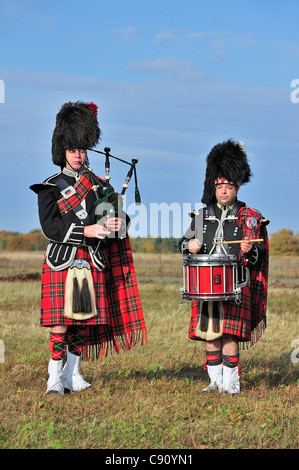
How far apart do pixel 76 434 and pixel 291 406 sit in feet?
6.17

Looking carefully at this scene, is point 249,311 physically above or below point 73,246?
below

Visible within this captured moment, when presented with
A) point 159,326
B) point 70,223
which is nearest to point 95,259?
point 70,223

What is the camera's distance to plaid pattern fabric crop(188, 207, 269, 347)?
5652 mm

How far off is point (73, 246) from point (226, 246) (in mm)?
1326

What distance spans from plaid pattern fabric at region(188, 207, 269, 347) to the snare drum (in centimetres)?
41

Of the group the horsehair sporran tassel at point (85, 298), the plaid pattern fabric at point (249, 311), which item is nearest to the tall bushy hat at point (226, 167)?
the plaid pattern fabric at point (249, 311)

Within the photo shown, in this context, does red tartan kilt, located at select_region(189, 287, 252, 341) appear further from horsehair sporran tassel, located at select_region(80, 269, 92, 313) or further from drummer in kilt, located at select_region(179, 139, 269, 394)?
horsehair sporran tassel, located at select_region(80, 269, 92, 313)

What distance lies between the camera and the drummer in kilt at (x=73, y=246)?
5.48m

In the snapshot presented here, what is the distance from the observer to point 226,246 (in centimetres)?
567

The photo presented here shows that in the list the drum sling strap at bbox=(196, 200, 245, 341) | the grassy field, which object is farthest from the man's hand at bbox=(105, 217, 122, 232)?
the grassy field

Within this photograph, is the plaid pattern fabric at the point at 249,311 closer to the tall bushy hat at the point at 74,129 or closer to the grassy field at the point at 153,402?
the grassy field at the point at 153,402

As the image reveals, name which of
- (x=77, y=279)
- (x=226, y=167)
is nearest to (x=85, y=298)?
(x=77, y=279)

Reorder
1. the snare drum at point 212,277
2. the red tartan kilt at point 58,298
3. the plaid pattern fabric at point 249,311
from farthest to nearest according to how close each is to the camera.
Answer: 1. the plaid pattern fabric at point 249,311
2. the red tartan kilt at point 58,298
3. the snare drum at point 212,277

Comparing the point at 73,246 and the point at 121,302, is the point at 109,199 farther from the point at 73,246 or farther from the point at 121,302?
the point at 121,302
